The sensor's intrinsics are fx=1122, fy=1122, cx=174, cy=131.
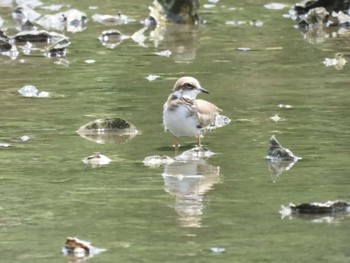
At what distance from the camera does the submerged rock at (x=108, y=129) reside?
12.6 metres

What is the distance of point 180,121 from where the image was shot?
11773 millimetres

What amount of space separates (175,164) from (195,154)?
43 centimetres

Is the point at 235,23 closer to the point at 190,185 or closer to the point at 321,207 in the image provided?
the point at 190,185

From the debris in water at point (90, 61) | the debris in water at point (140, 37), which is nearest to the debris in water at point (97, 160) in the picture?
the debris in water at point (90, 61)

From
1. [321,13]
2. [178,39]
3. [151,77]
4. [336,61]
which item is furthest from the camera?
[321,13]

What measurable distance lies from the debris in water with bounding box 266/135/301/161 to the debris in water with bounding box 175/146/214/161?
66 cm

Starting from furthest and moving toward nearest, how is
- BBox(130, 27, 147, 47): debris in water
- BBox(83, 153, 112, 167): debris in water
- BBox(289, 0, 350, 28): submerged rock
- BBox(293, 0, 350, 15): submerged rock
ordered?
BBox(293, 0, 350, 15): submerged rock → BBox(289, 0, 350, 28): submerged rock → BBox(130, 27, 147, 47): debris in water → BBox(83, 153, 112, 167): debris in water

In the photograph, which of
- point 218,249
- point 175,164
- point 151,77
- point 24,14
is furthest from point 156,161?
point 24,14

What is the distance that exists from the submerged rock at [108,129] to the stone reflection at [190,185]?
4.95ft

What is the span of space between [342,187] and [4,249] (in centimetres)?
320

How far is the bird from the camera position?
1180cm

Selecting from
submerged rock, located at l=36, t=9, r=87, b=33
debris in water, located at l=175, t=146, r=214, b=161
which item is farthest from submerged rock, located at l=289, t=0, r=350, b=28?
debris in water, located at l=175, t=146, r=214, b=161

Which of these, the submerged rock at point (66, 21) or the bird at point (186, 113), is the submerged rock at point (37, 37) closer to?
the submerged rock at point (66, 21)

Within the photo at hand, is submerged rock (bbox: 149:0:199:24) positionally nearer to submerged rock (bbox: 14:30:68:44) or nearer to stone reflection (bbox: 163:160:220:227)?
submerged rock (bbox: 14:30:68:44)
